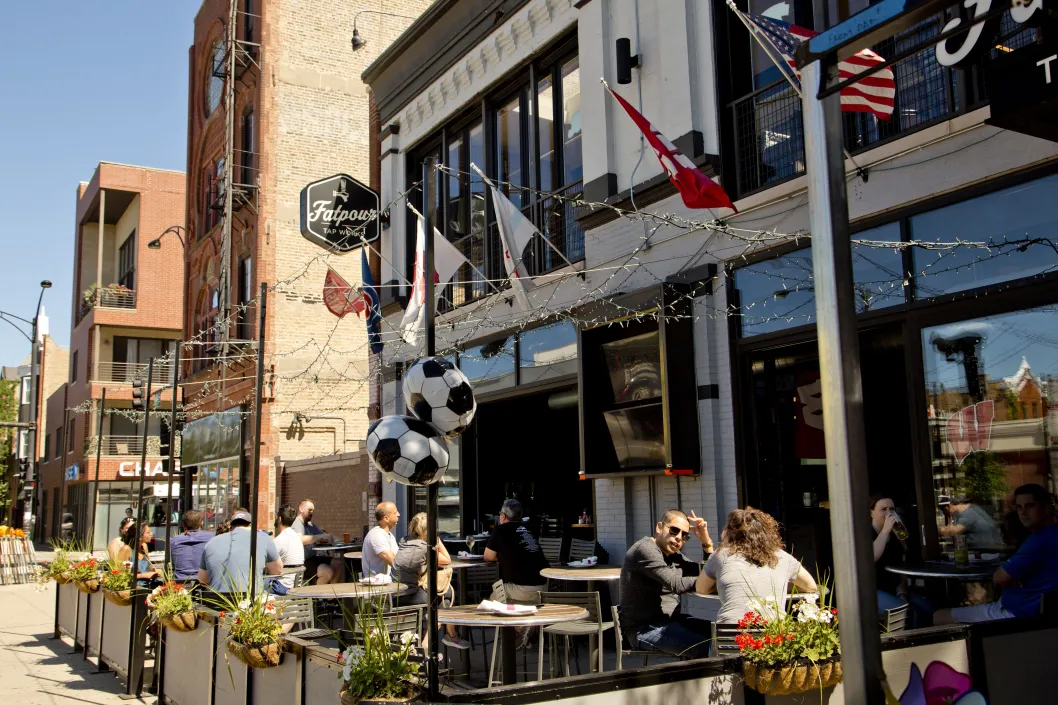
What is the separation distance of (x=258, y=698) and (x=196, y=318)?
26.4 meters

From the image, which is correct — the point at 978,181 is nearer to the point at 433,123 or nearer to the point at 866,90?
the point at 866,90

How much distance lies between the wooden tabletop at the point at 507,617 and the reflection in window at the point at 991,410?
329 cm

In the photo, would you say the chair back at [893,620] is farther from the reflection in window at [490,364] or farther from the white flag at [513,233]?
the reflection in window at [490,364]

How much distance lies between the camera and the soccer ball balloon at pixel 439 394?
18.5ft

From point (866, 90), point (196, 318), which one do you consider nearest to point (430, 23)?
point (866, 90)

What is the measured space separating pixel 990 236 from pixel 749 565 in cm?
353

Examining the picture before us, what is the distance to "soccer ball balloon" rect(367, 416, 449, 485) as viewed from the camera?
18.5ft

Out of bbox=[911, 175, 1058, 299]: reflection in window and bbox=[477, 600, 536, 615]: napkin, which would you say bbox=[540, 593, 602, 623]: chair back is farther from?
bbox=[911, 175, 1058, 299]: reflection in window

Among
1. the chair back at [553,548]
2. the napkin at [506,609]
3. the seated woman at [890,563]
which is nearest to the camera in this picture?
the napkin at [506,609]

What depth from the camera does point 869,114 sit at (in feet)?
28.5

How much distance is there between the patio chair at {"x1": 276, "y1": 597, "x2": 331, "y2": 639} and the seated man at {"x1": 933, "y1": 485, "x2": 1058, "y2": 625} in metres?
4.83

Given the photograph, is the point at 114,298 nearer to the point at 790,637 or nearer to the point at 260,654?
the point at 260,654

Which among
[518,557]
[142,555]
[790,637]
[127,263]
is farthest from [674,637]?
[127,263]

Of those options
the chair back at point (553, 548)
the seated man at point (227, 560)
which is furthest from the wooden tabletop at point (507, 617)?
the chair back at point (553, 548)
